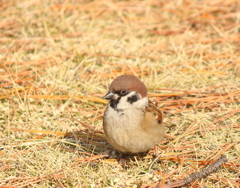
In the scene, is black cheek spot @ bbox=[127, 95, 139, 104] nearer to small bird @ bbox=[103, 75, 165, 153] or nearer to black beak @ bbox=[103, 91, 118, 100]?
small bird @ bbox=[103, 75, 165, 153]

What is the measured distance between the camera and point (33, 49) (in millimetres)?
5473

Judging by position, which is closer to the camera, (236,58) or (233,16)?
(236,58)

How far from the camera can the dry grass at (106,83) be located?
3.37 meters

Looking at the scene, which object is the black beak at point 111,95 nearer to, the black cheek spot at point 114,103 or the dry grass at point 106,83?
the black cheek spot at point 114,103

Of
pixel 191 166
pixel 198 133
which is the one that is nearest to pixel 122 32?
pixel 198 133

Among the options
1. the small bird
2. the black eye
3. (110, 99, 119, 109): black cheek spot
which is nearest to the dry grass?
the small bird

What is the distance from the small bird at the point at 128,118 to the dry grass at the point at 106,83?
30 centimetres

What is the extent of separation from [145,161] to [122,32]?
3029 mm

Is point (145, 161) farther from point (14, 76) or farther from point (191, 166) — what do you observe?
point (14, 76)

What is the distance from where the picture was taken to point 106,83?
4797mm

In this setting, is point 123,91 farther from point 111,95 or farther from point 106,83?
point 106,83

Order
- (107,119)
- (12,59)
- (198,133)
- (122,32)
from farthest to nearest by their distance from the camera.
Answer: (122,32)
(12,59)
(198,133)
(107,119)

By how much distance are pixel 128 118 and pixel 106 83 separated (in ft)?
5.23

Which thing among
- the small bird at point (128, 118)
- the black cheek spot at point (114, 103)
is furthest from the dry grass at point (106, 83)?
the black cheek spot at point (114, 103)
